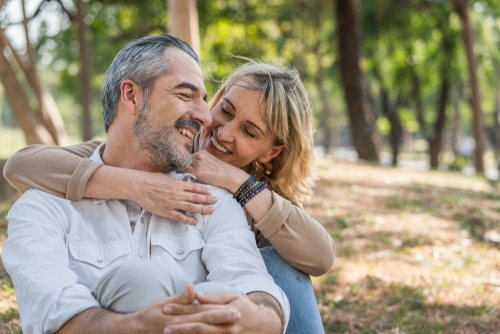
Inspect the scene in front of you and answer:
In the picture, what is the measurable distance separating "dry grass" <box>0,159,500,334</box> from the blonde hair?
53.2 inches

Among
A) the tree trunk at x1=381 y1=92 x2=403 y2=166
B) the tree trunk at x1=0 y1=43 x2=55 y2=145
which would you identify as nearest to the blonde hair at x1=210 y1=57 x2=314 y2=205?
the tree trunk at x1=0 y1=43 x2=55 y2=145

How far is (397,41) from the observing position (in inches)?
734

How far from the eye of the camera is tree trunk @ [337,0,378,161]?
39.2 ft

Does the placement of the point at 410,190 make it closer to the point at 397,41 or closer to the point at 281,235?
the point at 281,235

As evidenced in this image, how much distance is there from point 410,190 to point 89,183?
25.2 feet

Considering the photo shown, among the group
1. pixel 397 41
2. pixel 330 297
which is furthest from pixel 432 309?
pixel 397 41

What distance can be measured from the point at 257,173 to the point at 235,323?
5.78 feet

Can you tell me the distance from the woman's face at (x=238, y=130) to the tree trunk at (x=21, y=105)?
5723mm

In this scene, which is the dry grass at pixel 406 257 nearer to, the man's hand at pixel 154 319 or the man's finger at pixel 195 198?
the man's finger at pixel 195 198

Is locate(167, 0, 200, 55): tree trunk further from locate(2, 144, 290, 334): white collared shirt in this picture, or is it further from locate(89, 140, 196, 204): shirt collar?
locate(2, 144, 290, 334): white collared shirt

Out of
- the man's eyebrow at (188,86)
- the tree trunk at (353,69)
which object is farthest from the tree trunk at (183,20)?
the tree trunk at (353,69)

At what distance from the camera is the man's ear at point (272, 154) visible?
3.12m

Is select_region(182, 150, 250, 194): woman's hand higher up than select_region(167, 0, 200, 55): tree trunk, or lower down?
lower down

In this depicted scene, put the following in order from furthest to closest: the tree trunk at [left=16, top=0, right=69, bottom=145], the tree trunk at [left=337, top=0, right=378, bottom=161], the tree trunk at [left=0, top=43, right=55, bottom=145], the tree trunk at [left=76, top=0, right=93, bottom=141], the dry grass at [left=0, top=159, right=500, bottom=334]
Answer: the tree trunk at [left=337, top=0, right=378, bottom=161] → the tree trunk at [left=76, top=0, right=93, bottom=141] → the tree trunk at [left=16, top=0, right=69, bottom=145] → the tree trunk at [left=0, top=43, right=55, bottom=145] → the dry grass at [left=0, top=159, right=500, bottom=334]
